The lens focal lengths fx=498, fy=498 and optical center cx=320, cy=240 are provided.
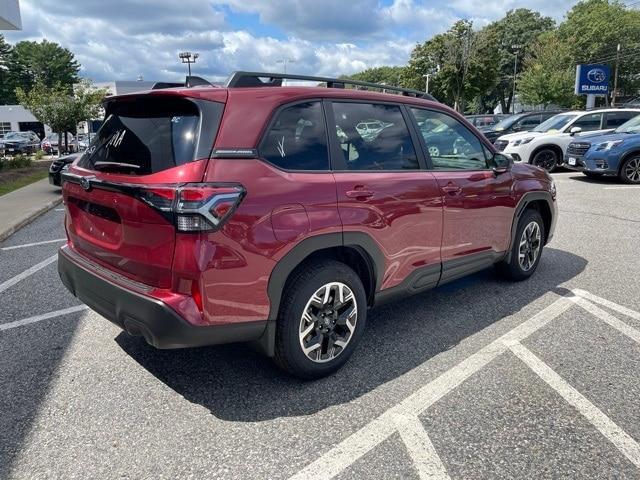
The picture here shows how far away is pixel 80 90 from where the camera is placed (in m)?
21.8

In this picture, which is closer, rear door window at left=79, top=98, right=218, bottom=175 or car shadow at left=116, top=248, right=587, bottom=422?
rear door window at left=79, top=98, right=218, bottom=175

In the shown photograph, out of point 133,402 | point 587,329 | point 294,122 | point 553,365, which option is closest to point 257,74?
point 294,122

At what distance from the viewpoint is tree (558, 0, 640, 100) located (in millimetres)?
56125

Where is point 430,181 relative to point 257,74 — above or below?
below

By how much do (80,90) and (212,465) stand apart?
75.7ft

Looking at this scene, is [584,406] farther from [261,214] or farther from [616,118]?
[616,118]

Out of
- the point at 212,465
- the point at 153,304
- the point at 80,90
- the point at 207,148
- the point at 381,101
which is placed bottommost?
the point at 212,465

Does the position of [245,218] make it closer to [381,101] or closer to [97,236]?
[97,236]

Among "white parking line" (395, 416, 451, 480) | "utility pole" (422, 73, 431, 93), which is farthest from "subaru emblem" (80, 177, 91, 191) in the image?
"utility pole" (422, 73, 431, 93)

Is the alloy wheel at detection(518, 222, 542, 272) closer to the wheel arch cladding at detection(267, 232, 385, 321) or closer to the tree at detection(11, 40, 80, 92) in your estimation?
the wheel arch cladding at detection(267, 232, 385, 321)

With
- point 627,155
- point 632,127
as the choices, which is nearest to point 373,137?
point 627,155

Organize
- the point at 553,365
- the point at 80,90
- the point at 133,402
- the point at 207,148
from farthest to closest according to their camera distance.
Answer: the point at 80,90
the point at 553,365
the point at 133,402
the point at 207,148

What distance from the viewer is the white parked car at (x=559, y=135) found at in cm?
1367

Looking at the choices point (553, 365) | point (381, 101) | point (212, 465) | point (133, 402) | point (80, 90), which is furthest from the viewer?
point (80, 90)
